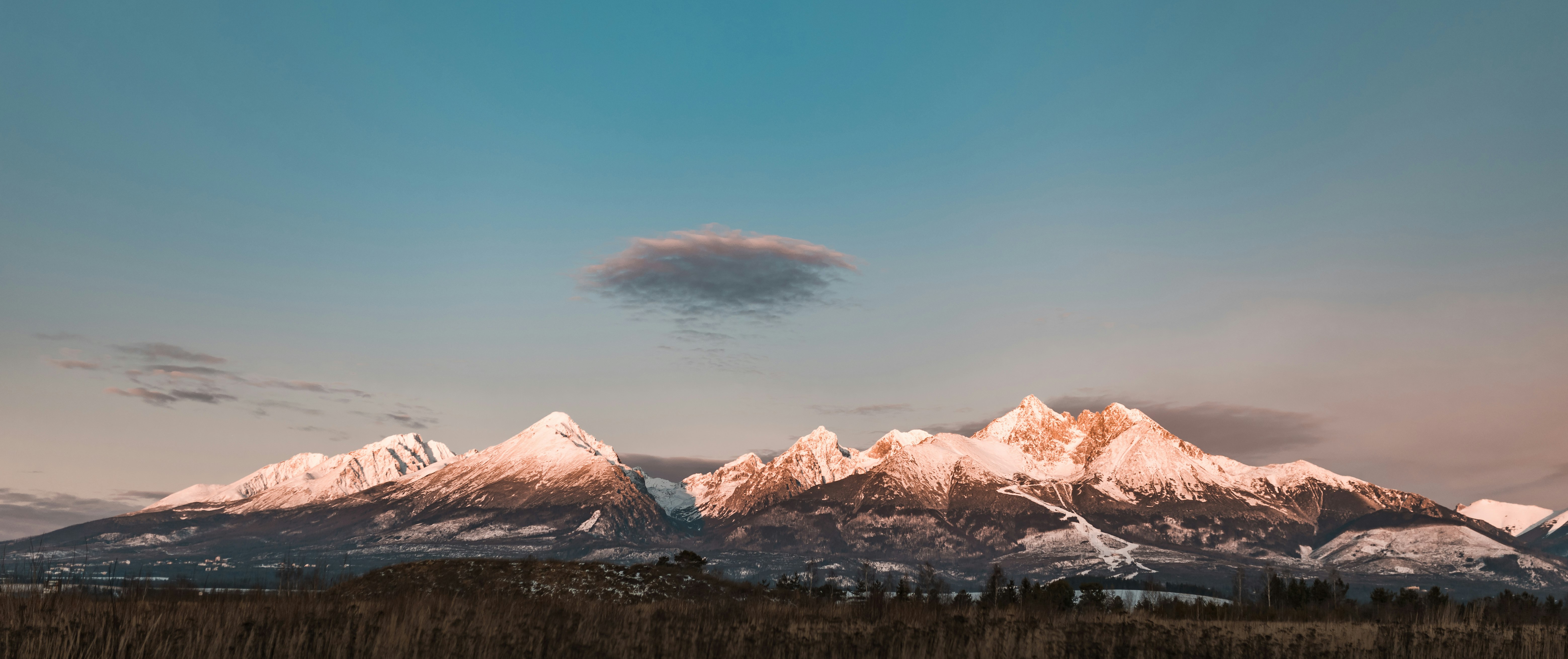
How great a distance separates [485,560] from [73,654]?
44.8 metres

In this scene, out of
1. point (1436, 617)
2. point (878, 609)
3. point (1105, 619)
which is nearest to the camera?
point (878, 609)

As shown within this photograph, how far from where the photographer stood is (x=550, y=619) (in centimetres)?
1797

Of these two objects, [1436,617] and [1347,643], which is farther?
[1436,617]

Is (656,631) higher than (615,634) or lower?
lower

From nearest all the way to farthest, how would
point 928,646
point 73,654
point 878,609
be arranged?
point 73,654, point 928,646, point 878,609

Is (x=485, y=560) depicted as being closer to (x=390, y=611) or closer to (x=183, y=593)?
(x=183, y=593)

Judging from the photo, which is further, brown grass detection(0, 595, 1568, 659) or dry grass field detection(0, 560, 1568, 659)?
dry grass field detection(0, 560, 1568, 659)

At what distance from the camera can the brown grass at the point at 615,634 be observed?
43.3ft

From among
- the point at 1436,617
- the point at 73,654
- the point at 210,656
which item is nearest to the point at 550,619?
the point at 210,656

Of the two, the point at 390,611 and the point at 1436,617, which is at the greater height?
the point at 390,611

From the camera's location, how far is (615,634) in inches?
642

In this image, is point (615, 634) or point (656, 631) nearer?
point (615, 634)

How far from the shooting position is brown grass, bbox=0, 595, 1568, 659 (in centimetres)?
Result: 1321

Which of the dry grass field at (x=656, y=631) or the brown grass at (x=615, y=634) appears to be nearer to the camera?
the brown grass at (x=615, y=634)
